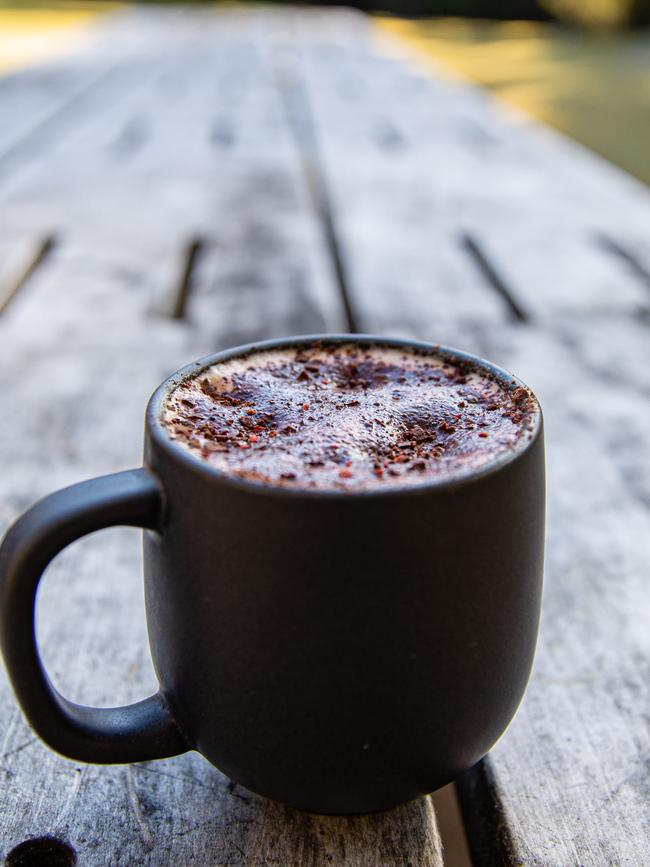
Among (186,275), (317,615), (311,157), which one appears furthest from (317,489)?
(311,157)

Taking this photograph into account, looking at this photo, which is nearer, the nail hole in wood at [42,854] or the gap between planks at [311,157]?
the nail hole in wood at [42,854]

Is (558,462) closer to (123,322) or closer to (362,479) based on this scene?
(362,479)

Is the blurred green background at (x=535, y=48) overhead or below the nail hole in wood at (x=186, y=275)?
below

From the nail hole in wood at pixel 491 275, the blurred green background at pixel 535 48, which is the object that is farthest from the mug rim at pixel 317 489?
the blurred green background at pixel 535 48

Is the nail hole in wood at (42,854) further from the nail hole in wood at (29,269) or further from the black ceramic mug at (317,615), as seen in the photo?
the nail hole in wood at (29,269)

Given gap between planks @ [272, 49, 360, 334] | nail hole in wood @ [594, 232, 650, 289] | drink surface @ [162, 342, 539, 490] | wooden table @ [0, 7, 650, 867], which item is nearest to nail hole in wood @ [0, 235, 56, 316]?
wooden table @ [0, 7, 650, 867]

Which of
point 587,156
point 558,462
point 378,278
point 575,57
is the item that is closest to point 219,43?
point 587,156
